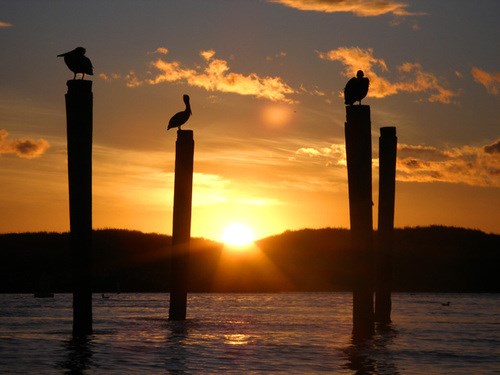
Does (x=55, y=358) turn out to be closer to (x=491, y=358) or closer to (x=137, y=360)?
(x=137, y=360)

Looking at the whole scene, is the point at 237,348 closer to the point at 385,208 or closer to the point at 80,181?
the point at 80,181

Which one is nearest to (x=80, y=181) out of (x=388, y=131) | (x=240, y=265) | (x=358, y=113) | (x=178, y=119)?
(x=358, y=113)

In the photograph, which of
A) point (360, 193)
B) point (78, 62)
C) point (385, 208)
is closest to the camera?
point (360, 193)

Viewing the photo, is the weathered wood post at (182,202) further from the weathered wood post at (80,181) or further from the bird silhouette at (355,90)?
the bird silhouette at (355,90)

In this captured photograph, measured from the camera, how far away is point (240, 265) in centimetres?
10619

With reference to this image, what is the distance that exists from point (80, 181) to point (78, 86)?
7.33 ft

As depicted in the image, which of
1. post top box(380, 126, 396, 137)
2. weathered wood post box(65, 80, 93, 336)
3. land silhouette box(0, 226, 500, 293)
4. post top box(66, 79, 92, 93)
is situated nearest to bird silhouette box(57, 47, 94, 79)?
post top box(66, 79, 92, 93)

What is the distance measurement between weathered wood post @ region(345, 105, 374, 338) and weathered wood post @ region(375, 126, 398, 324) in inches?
286

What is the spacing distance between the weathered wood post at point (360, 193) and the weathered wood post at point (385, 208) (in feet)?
23.9

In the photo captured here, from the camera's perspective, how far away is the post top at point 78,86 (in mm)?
22109

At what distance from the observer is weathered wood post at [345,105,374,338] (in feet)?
71.1

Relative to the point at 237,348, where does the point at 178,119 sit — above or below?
above

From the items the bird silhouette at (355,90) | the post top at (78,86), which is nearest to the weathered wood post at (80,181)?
the post top at (78,86)

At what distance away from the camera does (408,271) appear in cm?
11588
